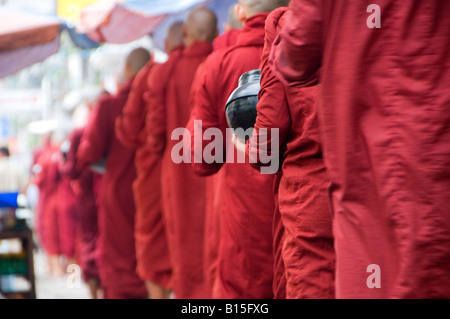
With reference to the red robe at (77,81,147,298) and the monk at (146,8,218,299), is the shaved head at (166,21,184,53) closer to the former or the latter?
the monk at (146,8,218,299)

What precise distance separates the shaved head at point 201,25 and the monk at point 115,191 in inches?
57.9

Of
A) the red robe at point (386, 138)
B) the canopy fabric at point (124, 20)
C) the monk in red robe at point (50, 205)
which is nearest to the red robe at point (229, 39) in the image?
the red robe at point (386, 138)

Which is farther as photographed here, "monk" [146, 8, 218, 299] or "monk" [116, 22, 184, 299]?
"monk" [116, 22, 184, 299]

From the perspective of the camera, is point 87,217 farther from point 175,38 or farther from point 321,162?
point 321,162

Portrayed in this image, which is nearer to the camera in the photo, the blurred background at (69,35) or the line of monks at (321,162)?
the line of monks at (321,162)

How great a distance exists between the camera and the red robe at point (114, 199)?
7.13m

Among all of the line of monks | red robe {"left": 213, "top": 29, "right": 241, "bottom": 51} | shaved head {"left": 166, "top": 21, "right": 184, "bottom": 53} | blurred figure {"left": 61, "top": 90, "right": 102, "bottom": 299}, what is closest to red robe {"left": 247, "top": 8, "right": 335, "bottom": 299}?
the line of monks

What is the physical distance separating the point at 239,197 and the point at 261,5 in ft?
2.97

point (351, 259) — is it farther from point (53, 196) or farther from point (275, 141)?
point (53, 196)

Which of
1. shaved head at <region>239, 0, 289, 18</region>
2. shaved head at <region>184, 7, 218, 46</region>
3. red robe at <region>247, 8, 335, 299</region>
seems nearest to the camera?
red robe at <region>247, 8, 335, 299</region>

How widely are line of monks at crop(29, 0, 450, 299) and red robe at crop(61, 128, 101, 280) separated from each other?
7.01 ft

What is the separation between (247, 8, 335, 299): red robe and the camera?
3.06m

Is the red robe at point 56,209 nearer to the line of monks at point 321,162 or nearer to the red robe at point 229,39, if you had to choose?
the line of monks at point 321,162

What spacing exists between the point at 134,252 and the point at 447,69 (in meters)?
5.33
